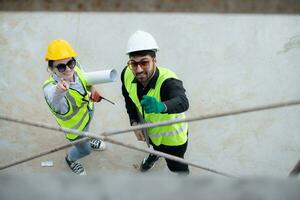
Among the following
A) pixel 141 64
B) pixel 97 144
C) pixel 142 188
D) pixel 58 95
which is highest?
pixel 142 188

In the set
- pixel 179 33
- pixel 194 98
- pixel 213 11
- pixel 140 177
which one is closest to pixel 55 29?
pixel 179 33

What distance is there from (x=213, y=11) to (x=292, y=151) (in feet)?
8.53

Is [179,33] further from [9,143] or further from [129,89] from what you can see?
[9,143]

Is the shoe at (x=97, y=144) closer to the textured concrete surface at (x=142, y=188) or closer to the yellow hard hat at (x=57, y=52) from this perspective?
the yellow hard hat at (x=57, y=52)

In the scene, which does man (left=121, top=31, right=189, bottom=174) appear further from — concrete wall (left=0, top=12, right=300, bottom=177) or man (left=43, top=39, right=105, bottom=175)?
concrete wall (left=0, top=12, right=300, bottom=177)

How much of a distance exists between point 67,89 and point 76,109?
0.31 meters

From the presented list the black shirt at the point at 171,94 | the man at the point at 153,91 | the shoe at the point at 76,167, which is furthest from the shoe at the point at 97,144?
the black shirt at the point at 171,94

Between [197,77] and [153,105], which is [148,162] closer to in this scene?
[197,77]

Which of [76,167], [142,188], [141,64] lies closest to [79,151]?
[76,167]

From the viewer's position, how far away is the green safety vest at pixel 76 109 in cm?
262

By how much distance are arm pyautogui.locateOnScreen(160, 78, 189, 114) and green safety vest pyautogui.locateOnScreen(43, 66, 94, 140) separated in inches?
25.2

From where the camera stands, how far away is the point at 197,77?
12.8 ft

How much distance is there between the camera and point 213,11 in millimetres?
1261

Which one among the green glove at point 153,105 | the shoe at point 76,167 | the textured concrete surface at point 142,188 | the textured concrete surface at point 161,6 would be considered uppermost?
the textured concrete surface at point 161,6
